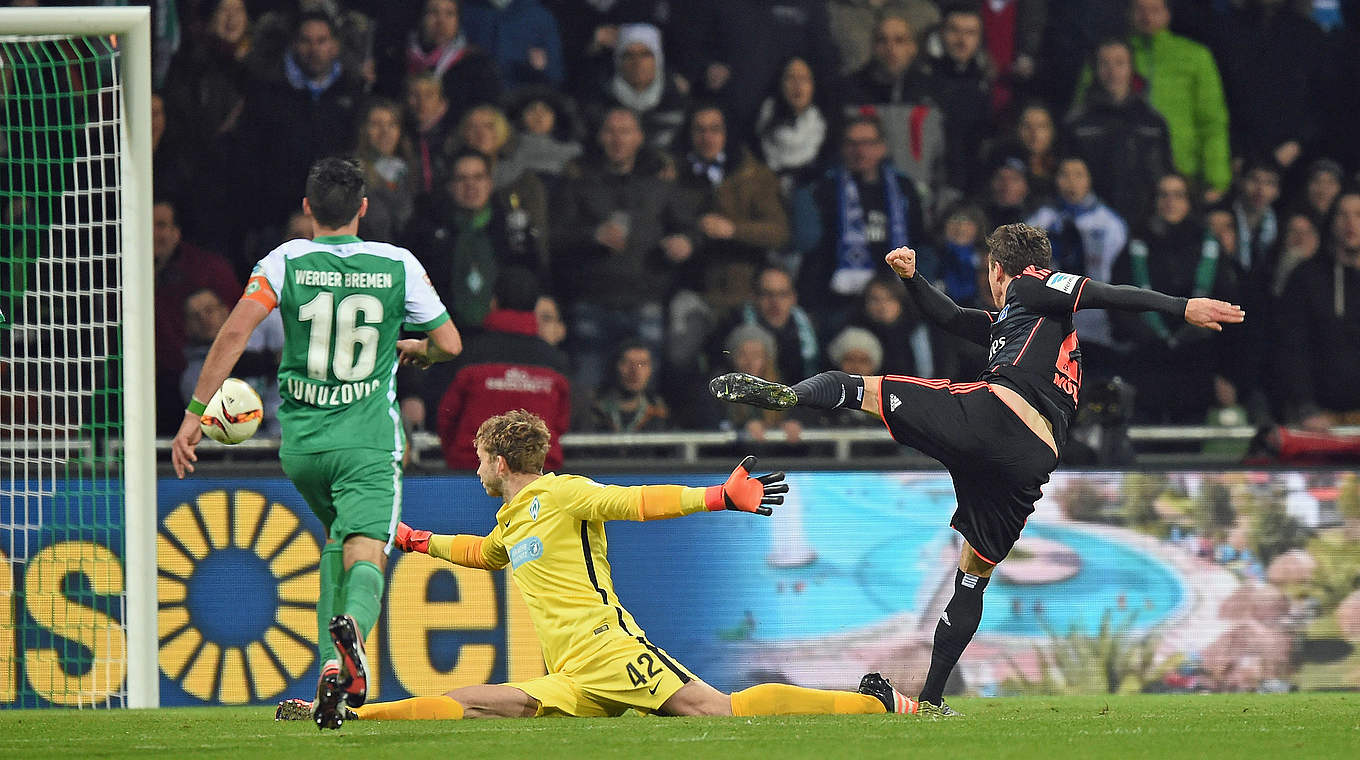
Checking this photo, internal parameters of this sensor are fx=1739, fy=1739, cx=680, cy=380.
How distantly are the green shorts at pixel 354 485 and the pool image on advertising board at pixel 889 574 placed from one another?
3.36m

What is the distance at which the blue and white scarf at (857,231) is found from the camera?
36.3ft

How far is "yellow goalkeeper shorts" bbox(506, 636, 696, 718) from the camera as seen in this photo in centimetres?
609

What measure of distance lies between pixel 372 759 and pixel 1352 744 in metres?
2.97

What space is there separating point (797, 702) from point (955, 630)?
0.80m

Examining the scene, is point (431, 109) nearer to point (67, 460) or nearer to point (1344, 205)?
point (67, 460)

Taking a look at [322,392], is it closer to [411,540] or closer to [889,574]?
[411,540]

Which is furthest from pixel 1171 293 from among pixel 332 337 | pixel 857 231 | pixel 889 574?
pixel 332 337

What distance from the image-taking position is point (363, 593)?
5.89 metres

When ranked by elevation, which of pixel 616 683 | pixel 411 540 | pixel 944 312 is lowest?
pixel 616 683

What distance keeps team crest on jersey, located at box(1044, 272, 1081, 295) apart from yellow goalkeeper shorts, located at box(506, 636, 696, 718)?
80.7 inches

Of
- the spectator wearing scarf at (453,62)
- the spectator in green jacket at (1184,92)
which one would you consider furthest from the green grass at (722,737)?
the spectator in green jacket at (1184,92)

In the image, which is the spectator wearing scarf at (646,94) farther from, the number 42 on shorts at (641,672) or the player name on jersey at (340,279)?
the number 42 on shorts at (641,672)

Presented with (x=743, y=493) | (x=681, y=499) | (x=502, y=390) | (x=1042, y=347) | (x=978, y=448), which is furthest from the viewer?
(x=502, y=390)

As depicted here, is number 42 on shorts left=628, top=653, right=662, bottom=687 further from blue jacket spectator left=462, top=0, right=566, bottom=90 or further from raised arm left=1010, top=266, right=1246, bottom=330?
blue jacket spectator left=462, top=0, right=566, bottom=90
